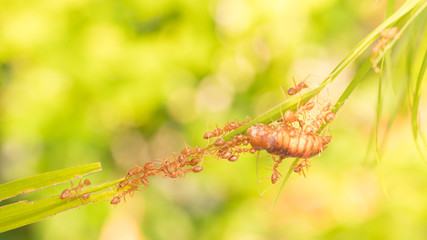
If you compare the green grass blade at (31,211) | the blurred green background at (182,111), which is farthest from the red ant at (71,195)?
the blurred green background at (182,111)

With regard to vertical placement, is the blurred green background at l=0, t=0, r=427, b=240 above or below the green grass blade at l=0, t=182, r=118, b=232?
above

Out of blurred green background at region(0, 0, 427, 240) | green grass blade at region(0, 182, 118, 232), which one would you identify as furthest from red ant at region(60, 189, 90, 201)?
blurred green background at region(0, 0, 427, 240)

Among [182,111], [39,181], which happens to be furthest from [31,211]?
[182,111]

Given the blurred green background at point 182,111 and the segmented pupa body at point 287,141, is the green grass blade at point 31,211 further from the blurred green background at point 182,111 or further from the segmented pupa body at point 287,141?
the blurred green background at point 182,111

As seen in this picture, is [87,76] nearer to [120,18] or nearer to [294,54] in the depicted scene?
[120,18]

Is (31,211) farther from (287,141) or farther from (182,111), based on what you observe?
(182,111)

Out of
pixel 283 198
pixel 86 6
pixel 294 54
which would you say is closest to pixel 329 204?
pixel 283 198

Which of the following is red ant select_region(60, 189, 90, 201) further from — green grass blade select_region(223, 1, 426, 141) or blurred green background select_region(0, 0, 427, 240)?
blurred green background select_region(0, 0, 427, 240)

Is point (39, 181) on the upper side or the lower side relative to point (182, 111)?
lower
